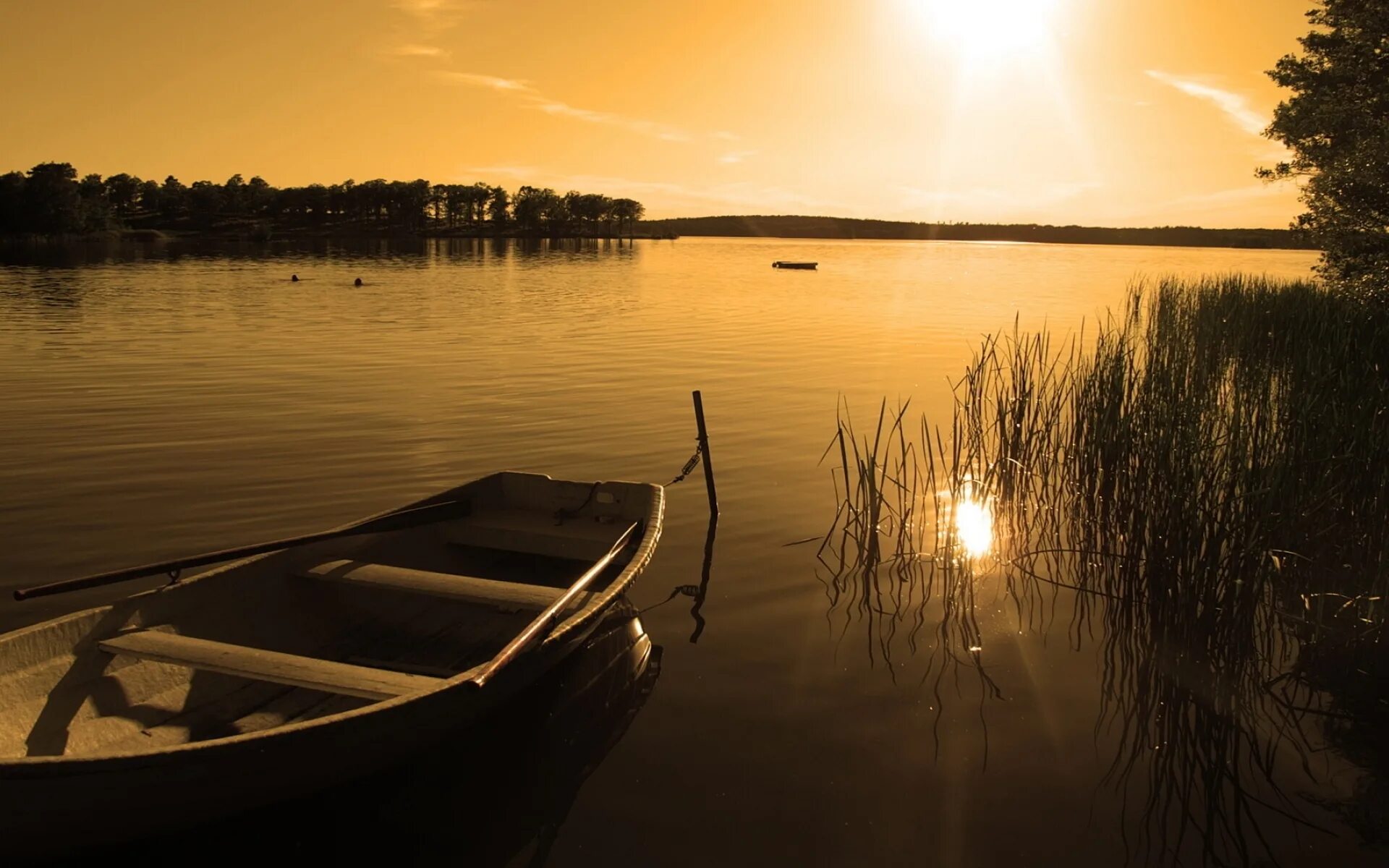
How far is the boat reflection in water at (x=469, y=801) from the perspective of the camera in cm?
429

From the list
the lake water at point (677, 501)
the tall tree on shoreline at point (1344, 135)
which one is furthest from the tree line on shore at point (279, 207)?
the tall tree on shoreline at point (1344, 135)

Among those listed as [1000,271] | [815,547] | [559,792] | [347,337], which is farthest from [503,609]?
[1000,271]

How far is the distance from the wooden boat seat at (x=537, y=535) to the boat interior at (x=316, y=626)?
1 cm

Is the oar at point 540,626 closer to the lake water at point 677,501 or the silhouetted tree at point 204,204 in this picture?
the lake water at point 677,501

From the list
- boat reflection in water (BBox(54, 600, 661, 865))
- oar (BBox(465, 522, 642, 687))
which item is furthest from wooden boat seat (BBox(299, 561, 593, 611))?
boat reflection in water (BBox(54, 600, 661, 865))

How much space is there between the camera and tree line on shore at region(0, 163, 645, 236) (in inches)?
3568

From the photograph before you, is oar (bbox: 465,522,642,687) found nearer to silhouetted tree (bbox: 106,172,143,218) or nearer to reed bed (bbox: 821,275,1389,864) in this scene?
reed bed (bbox: 821,275,1389,864)

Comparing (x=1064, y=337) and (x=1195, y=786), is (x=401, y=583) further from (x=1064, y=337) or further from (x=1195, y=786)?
(x=1064, y=337)

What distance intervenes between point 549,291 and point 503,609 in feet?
122

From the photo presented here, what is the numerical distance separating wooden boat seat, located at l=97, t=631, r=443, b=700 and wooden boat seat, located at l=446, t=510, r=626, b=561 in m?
2.57

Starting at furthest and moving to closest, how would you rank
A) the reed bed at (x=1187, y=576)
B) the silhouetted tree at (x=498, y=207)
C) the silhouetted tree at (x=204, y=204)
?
the silhouetted tree at (x=498, y=207) < the silhouetted tree at (x=204, y=204) < the reed bed at (x=1187, y=576)

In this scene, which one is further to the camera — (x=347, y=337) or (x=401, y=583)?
(x=347, y=337)

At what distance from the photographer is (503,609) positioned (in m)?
5.91

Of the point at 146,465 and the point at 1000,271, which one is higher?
the point at 1000,271
